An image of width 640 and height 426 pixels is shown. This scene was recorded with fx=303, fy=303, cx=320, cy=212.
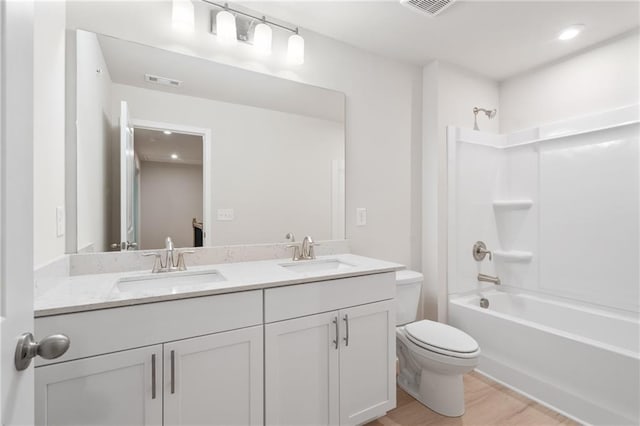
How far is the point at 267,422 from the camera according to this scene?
1271mm

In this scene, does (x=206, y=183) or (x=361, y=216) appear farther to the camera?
(x=361, y=216)

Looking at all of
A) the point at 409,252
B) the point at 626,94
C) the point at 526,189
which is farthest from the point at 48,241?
the point at 626,94

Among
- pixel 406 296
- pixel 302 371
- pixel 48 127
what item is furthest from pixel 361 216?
pixel 48 127

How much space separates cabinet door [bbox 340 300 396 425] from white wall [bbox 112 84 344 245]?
26.2 inches

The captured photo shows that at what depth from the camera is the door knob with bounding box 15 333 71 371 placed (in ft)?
1.86

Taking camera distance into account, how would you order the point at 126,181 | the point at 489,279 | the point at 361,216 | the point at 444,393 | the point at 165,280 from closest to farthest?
1. the point at 165,280
2. the point at 126,181
3. the point at 444,393
4. the point at 361,216
5. the point at 489,279

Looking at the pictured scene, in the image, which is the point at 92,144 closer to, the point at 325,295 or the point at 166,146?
the point at 166,146

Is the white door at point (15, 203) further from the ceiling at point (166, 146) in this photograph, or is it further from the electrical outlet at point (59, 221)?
the ceiling at point (166, 146)

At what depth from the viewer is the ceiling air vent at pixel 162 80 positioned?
1.56 meters

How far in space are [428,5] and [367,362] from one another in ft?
6.54

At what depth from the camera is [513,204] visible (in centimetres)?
263

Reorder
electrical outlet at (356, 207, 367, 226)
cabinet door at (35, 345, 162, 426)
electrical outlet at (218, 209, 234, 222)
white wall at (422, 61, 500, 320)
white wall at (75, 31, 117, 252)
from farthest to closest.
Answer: white wall at (422, 61, 500, 320), electrical outlet at (356, 207, 367, 226), electrical outlet at (218, 209, 234, 222), white wall at (75, 31, 117, 252), cabinet door at (35, 345, 162, 426)

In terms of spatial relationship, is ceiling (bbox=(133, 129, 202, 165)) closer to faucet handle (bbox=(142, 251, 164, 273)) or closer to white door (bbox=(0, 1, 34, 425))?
faucet handle (bbox=(142, 251, 164, 273))

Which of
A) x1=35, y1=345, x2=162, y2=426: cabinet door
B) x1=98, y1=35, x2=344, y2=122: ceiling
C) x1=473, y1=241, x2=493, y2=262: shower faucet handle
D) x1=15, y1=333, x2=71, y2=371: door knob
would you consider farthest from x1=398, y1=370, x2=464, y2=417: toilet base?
x1=15, y1=333, x2=71, y2=371: door knob
